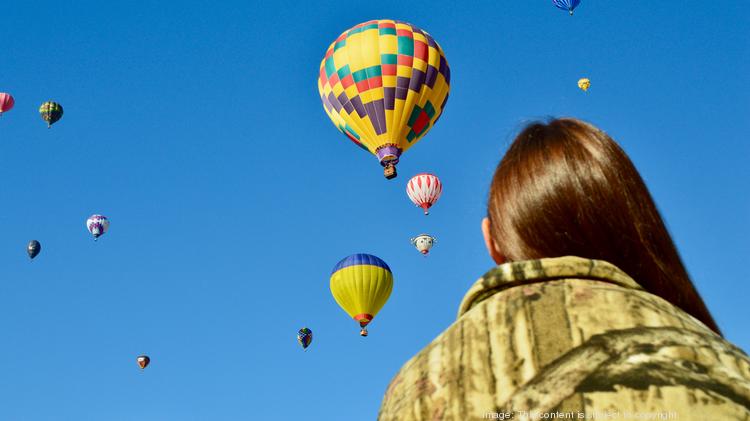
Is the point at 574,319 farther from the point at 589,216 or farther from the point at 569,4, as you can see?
the point at 569,4

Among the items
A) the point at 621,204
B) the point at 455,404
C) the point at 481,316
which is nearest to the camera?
the point at 455,404

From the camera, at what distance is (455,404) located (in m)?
1.45

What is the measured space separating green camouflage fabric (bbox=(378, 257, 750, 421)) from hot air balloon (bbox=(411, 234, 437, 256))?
146 ft

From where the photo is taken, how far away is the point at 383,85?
27.0 meters

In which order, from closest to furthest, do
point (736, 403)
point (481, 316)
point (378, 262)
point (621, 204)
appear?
1. point (736, 403)
2. point (481, 316)
3. point (621, 204)
4. point (378, 262)

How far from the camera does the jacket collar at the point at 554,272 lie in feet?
5.14

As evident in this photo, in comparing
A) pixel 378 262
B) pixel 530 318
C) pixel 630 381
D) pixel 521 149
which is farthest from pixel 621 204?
pixel 378 262

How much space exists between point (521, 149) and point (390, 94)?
2549cm

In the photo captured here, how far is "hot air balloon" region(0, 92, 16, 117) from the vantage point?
156ft

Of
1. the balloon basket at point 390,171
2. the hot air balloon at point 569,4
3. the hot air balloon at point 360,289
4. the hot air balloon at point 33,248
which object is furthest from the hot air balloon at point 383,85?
the hot air balloon at point 33,248

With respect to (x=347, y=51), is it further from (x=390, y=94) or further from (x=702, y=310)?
(x=702, y=310)

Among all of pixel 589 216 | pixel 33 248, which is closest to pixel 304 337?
pixel 33 248

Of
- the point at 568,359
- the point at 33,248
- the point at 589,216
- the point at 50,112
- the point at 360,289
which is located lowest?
the point at 568,359

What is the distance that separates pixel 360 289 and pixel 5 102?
25.8 metres
